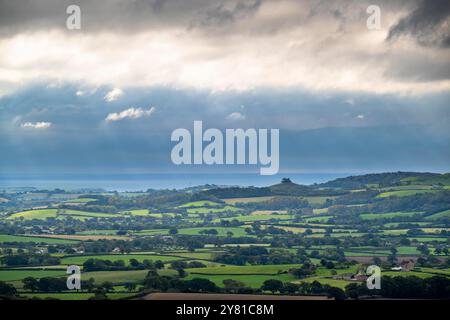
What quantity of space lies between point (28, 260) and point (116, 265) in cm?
560

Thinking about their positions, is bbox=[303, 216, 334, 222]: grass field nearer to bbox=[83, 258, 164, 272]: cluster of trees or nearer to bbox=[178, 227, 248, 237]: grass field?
bbox=[178, 227, 248, 237]: grass field

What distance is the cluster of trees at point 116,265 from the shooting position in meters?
36.5

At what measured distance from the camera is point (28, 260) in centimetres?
4003

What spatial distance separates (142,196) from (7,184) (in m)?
49.4

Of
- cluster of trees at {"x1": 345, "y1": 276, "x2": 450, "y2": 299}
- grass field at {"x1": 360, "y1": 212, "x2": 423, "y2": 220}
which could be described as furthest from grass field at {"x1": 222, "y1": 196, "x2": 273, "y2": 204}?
cluster of trees at {"x1": 345, "y1": 276, "x2": 450, "y2": 299}

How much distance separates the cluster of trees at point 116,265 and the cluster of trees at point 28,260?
2423 millimetres

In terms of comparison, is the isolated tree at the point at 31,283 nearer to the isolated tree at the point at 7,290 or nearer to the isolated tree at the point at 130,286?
the isolated tree at the point at 7,290

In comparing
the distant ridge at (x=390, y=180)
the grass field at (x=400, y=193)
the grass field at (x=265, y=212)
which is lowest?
the grass field at (x=265, y=212)

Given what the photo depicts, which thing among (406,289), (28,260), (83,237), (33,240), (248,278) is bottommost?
(406,289)

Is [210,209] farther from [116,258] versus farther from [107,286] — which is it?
[107,286]

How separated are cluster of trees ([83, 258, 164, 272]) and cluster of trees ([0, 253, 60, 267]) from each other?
2423 millimetres

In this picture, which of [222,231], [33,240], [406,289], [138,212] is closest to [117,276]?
[406,289]

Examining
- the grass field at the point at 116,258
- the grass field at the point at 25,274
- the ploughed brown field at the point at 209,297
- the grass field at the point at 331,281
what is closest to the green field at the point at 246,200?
the grass field at the point at 116,258
